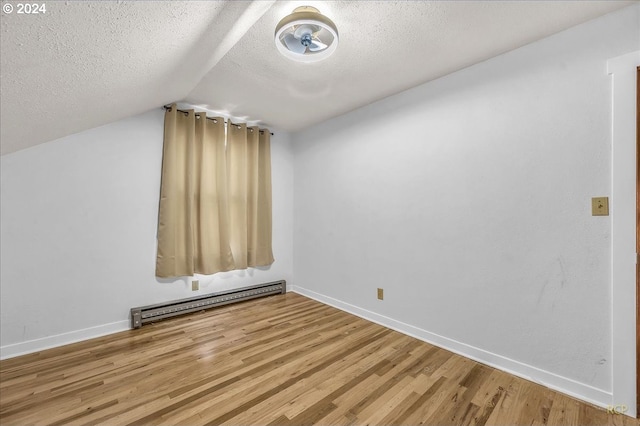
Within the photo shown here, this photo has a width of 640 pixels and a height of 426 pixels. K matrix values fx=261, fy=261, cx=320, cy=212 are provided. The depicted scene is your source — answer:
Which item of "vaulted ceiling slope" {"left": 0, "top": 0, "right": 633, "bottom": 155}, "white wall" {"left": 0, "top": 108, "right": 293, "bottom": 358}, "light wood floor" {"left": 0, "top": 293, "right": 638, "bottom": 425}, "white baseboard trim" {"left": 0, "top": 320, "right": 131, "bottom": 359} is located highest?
"vaulted ceiling slope" {"left": 0, "top": 0, "right": 633, "bottom": 155}

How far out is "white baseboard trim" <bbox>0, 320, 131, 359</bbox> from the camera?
2.09m

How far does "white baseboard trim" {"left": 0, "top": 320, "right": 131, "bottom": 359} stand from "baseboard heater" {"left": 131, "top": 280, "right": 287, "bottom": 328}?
0.48ft

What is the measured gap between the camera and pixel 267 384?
1779 mm

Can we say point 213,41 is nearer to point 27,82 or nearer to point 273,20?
point 273,20

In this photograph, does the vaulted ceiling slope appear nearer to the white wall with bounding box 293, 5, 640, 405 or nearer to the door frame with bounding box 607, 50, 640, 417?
the white wall with bounding box 293, 5, 640, 405

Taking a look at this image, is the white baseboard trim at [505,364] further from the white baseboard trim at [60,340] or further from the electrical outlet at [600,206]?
the white baseboard trim at [60,340]

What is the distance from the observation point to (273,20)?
5.38 feet

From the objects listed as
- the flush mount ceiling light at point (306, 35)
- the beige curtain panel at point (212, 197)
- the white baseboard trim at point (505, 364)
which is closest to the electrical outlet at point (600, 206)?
the white baseboard trim at point (505, 364)

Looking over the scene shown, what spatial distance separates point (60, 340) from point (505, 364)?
3677 mm

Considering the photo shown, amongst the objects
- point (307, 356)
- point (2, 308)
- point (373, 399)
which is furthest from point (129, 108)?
point (373, 399)

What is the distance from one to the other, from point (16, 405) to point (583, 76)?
13.3 ft

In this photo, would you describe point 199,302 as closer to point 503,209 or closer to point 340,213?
point 340,213

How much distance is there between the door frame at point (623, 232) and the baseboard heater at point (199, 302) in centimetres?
321

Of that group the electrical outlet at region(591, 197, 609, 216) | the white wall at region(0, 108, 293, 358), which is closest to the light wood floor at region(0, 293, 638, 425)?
the white wall at region(0, 108, 293, 358)
